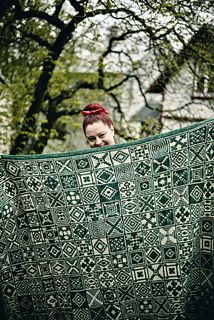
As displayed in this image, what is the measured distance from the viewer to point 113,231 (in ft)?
8.89

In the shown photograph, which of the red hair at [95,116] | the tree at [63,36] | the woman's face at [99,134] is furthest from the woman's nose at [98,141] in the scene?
the tree at [63,36]

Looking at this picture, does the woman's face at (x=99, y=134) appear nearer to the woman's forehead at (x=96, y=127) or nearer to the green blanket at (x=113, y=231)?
the woman's forehead at (x=96, y=127)

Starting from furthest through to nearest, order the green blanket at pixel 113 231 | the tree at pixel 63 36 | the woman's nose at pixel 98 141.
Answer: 1. the tree at pixel 63 36
2. the woman's nose at pixel 98 141
3. the green blanket at pixel 113 231

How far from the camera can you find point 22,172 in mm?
2781

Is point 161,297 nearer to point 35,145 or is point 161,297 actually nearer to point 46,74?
point 46,74

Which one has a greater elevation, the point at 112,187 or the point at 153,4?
the point at 153,4

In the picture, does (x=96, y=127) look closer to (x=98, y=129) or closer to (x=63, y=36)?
(x=98, y=129)

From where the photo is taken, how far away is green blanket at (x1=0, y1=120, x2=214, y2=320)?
265 centimetres

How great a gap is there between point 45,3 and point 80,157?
2.76 metres

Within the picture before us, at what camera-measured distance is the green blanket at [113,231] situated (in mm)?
2652

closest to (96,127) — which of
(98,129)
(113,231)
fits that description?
(98,129)

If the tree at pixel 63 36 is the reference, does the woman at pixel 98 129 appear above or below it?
below

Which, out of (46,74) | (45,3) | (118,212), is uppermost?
(45,3)

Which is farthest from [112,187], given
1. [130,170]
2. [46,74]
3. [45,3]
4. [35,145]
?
[35,145]
